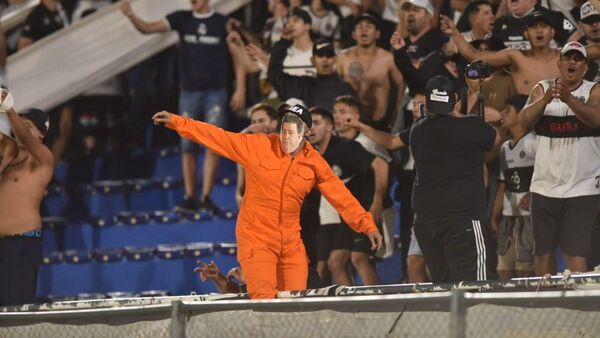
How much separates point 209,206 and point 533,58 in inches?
153

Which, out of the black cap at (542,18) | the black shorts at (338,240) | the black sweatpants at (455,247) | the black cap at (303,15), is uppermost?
the black cap at (542,18)

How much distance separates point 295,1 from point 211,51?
0.94m

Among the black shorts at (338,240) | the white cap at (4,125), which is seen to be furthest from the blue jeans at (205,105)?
the white cap at (4,125)

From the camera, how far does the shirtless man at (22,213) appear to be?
972cm

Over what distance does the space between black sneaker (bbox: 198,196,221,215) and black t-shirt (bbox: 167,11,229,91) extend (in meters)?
1.11

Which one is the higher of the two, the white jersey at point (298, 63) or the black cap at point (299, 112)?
the black cap at point (299, 112)

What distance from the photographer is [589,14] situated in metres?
10.5

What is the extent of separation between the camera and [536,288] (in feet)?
22.1

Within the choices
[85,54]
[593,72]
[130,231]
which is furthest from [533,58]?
[85,54]

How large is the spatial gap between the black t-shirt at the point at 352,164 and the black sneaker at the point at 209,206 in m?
2.45

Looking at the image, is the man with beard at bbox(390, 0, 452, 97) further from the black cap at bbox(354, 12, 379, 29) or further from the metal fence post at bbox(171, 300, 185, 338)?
the metal fence post at bbox(171, 300, 185, 338)

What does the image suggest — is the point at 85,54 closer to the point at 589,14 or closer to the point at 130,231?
the point at 130,231

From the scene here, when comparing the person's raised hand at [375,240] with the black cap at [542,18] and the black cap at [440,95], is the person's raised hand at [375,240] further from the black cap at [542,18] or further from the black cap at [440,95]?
the black cap at [542,18]

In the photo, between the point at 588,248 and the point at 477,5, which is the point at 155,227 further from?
the point at 588,248
